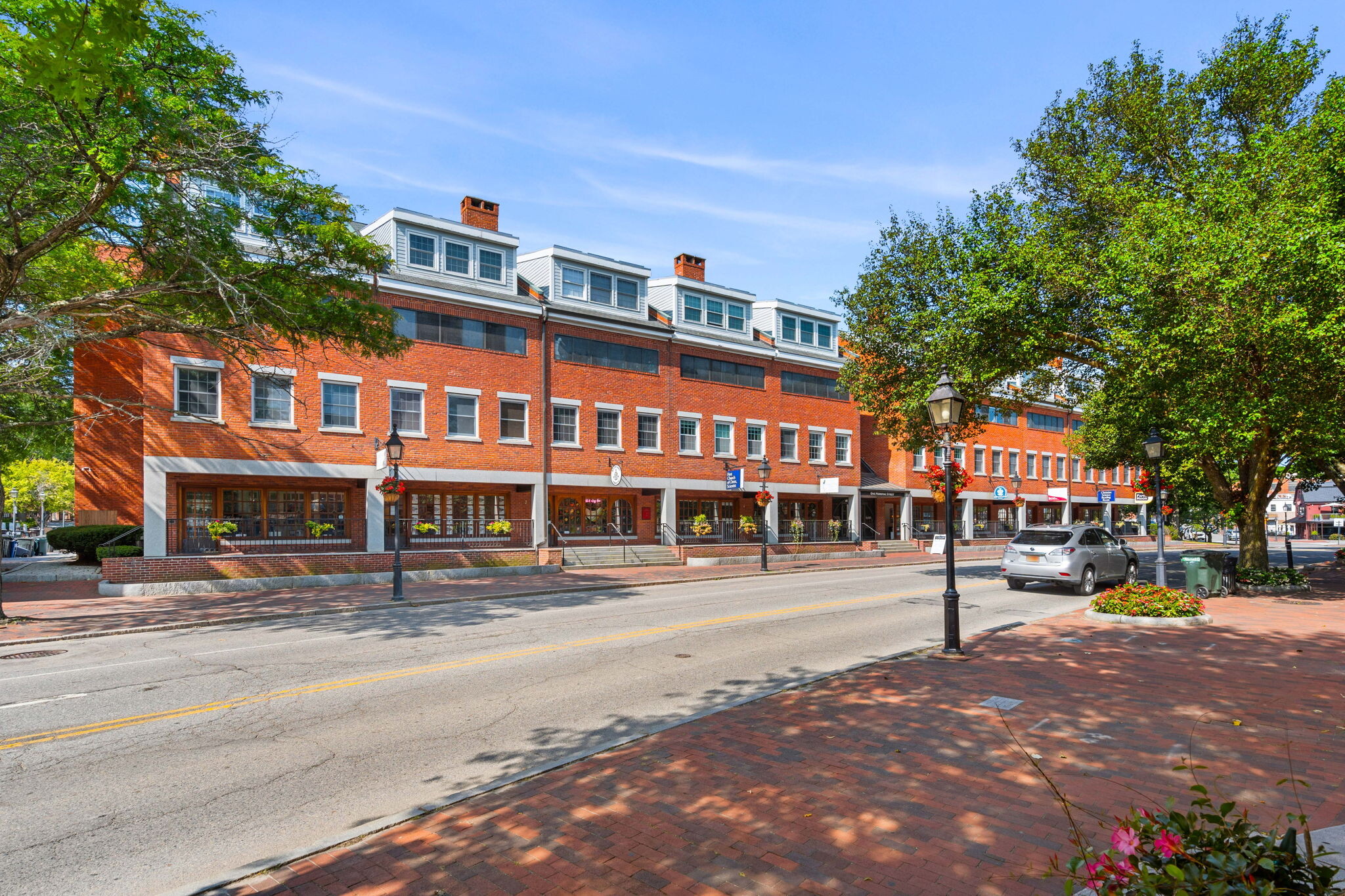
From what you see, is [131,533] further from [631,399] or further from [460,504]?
[631,399]

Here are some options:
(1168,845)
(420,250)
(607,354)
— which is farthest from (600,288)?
(1168,845)

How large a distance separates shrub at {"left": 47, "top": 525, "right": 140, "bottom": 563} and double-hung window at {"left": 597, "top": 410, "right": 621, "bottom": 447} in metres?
16.4

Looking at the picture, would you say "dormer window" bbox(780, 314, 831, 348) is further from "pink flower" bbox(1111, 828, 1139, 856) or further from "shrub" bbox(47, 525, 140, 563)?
"pink flower" bbox(1111, 828, 1139, 856)

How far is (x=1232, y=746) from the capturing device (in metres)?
6.34

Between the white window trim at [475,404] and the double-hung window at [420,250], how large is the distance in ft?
15.7

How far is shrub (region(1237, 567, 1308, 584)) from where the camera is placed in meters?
19.5

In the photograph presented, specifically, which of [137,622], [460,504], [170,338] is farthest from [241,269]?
→ [460,504]

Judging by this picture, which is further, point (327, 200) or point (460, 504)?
point (460, 504)

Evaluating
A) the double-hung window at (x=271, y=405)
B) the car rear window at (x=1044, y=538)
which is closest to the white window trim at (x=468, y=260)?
the double-hung window at (x=271, y=405)

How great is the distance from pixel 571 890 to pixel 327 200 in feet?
51.9

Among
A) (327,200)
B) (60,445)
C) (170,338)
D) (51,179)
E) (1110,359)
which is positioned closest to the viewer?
(51,179)

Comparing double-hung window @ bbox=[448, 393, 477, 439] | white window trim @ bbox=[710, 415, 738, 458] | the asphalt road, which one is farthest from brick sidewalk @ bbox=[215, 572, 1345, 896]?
white window trim @ bbox=[710, 415, 738, 458]

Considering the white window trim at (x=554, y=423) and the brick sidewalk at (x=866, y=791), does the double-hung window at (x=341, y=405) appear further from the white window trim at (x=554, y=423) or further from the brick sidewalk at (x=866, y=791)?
the brick sidewalk at (x=866, y=791)

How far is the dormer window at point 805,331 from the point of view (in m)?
39.5
